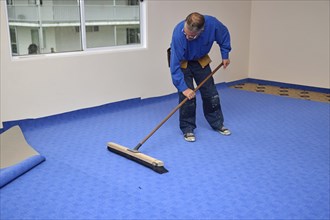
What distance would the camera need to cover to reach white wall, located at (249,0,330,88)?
4.86 metres

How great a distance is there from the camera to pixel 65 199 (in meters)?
2.05

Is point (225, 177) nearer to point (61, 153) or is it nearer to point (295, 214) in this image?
point (295, 214)

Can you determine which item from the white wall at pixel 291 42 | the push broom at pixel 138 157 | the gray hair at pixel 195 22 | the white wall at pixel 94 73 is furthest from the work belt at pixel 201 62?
the white wall at pixel 291 42

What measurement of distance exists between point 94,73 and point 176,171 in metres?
1.75

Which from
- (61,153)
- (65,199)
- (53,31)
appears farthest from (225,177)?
(53,31)

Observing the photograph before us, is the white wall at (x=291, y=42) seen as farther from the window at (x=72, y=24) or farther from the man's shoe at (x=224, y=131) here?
the man's shoe at (x=224, y=131)

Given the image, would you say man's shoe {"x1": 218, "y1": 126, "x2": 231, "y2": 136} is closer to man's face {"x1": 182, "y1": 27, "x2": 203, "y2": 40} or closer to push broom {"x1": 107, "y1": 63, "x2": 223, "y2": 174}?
push broom {"x1": 107, "y1": 63, "x2": 223, "y2": 174}

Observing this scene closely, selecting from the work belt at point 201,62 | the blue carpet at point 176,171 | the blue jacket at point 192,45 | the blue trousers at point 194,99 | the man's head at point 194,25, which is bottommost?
the blue carpet at point 176,171

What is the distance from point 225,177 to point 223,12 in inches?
130

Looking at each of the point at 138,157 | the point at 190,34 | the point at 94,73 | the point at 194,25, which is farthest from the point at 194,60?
the point at 94,73

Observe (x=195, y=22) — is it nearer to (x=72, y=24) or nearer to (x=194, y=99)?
(x=194, y=99)

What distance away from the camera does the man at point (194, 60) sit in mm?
2683

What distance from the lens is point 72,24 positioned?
3.63 m

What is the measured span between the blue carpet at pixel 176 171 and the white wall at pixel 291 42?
4.55 ft
